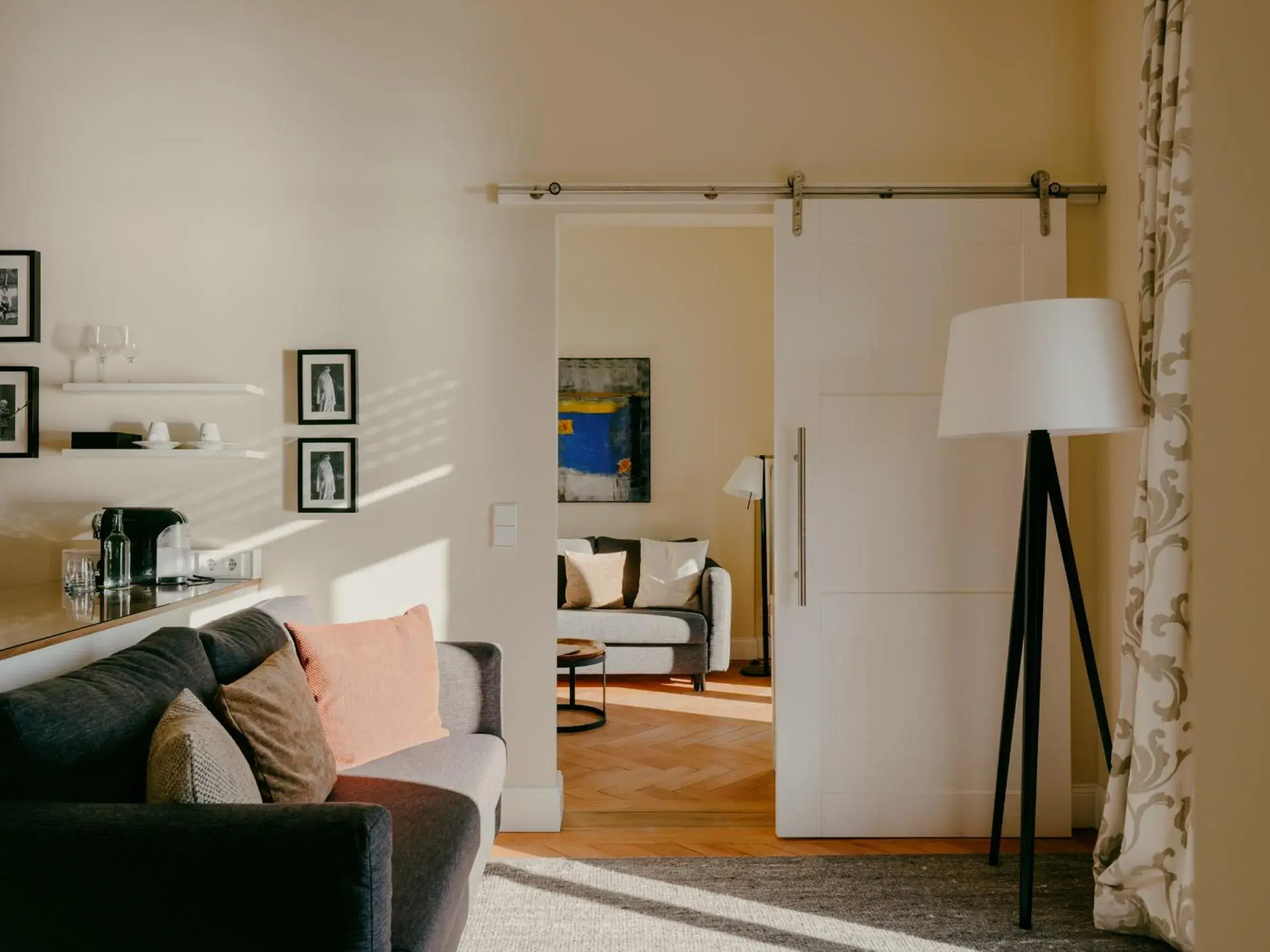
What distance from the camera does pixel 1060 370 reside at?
7.51ft

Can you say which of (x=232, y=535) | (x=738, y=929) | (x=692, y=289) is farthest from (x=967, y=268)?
(x=692, y=289)

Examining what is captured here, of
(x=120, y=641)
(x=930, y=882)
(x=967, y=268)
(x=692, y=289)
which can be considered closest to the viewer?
(x=120, y=641)

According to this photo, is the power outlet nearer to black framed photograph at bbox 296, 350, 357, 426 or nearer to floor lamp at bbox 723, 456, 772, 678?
black framed photograph at bbox 296, 350, 357, 426

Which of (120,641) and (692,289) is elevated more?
(692,289)

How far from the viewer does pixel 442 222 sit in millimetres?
3160

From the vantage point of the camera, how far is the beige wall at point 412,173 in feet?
10.3

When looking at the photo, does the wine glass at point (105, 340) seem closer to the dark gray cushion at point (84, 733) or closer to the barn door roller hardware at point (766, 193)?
the barn door roller hardware at point (766, 193)

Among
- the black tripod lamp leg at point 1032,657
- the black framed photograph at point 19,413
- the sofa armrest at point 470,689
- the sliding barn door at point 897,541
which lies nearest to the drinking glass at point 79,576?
the black framed photograph at point 19,413

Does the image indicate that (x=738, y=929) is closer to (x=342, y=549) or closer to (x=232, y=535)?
(x=342, y=549)

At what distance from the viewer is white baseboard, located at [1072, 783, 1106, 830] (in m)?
3.13

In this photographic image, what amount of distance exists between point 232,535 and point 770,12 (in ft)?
8.71

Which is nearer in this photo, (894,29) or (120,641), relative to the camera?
(120,641)

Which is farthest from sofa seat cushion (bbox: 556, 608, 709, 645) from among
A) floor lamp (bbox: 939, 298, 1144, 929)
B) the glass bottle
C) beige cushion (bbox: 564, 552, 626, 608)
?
floor lamp (bbox: 939, 298, 1144, 929)

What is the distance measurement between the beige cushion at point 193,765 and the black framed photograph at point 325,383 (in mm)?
1640
